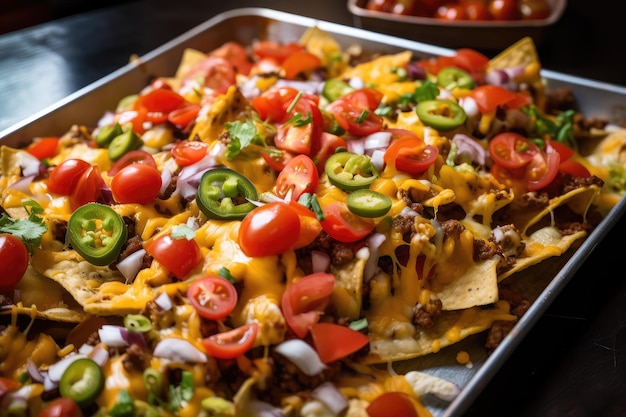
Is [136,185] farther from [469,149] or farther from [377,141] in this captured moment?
[469,149]

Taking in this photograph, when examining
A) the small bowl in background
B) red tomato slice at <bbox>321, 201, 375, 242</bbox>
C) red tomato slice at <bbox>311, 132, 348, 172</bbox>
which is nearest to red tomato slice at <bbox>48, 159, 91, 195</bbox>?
red tomato slice at <bbox>311, 132, 348, 172</bbox>

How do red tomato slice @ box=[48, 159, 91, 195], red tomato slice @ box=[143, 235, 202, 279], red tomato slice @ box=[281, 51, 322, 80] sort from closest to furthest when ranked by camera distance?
1. red tomato slice @ box=[143, 235, 202, 279]
2. red tomato slice @ box=[48, 159, 91, 195]
3. red tomato slice @ box=[281, 51, 322, 80]

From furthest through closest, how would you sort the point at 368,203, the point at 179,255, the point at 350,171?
the point at 350,171, the point at 368,203, the point at 179,255

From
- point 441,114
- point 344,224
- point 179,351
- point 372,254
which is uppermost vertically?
point 441,114

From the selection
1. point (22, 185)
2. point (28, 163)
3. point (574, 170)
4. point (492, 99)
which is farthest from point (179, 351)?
point (574, 170)

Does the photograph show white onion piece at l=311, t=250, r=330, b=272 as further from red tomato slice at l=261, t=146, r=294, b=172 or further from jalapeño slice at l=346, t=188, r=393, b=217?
red tomato slice at l=261, t=146, r=294, b=172

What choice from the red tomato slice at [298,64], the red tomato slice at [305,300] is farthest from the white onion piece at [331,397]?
the red tomato slice at [298,64]

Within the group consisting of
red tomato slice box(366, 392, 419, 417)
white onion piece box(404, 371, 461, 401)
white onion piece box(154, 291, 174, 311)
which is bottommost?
white onion piece box(404, 371, 461, 401)
